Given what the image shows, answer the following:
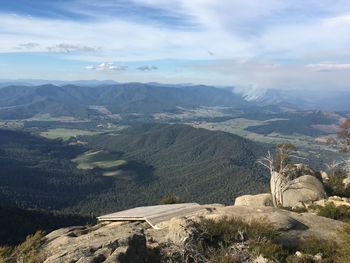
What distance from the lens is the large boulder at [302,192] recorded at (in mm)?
43812

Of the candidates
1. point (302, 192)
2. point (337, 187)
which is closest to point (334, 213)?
point (302, 192)

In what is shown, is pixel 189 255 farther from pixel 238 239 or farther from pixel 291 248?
pixel 291 248

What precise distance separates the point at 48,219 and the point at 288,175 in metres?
92.0

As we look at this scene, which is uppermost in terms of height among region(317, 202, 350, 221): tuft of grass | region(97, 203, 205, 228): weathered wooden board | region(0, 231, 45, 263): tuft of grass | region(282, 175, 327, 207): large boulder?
region(0, 231, 45, 263): tuft of grass

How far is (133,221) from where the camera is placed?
2525cm

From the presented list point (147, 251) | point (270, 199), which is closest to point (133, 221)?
point (147, 251)

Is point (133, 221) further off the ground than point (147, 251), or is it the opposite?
point (147, 251)

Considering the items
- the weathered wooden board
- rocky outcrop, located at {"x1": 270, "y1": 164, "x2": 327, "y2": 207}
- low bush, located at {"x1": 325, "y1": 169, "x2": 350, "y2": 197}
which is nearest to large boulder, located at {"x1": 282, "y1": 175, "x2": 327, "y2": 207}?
rocky outcrop, located at {"x1": 270, "y1": 164, "x2": 327, "y2": 207}

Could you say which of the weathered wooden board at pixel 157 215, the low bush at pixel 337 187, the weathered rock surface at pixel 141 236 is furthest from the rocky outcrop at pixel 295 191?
the weathered rock surface at pixel 141 236

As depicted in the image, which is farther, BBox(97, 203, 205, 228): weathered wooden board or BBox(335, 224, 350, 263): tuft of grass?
BBox(97, 203, 205, 228): weathered wooden board

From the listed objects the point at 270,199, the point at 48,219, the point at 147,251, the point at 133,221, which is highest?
the point at 147,251

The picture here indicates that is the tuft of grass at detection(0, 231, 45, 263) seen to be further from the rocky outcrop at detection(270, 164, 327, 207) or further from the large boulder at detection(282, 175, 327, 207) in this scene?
the large boulder at detection(282, 175, 327, 207)

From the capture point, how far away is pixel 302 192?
4456 centimetres

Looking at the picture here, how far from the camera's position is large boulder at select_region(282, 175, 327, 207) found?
144 ft
